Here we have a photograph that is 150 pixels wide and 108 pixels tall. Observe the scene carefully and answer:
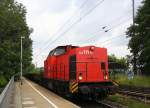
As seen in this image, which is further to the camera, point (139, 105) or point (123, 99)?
point (123, 99)

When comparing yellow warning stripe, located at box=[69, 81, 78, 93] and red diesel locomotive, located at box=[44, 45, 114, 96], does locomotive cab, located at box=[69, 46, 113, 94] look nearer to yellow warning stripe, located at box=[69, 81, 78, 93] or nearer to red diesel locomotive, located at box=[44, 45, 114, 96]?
red diesel locomotive, located at box=[44, 45, 114, 96]

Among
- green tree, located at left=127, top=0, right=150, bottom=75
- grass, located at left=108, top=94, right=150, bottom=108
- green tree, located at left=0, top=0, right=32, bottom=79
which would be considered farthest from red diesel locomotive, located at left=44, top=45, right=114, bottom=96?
green tree, located at left=127, top=0, right=150, bottom=75

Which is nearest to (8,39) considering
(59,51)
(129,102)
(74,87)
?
(59,51)

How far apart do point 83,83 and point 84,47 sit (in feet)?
7.23

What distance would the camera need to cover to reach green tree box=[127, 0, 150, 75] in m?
50.5

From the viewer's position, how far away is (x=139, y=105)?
19.0m

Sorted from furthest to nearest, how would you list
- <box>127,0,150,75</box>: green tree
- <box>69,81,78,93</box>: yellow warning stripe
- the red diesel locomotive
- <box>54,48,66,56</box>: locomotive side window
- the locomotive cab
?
<box>127,0,150,75</box>: green tree
<box>54,48,66,56</box>: locomotive side window
the locomotive cab
the red diesel locomotive
<box>69,81,78,93</box>: yellow warning stripe

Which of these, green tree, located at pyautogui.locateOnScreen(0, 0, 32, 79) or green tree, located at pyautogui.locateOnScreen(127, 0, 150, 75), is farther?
green tree, located at pyautogui.locateOnScreen(127, 0, 150, 75)

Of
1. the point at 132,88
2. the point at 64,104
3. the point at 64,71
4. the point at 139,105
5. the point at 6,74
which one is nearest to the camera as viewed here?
the point at 139,105

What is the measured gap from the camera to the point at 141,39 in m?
54.1

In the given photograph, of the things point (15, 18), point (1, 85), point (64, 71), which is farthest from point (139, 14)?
point (64, 71)

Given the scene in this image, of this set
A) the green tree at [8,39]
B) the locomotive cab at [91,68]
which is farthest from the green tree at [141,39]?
the locomotive cab at [91,68]

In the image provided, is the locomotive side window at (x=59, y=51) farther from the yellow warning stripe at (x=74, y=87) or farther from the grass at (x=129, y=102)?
the yellow warning stripe at (x=74, y=87)

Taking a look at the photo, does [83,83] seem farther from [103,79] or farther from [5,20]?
[5,20]
